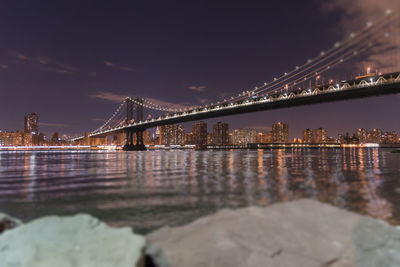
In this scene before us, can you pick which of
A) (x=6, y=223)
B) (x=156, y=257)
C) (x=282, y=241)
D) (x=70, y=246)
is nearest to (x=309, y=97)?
(x=282, y=241)

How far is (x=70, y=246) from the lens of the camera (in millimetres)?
3031

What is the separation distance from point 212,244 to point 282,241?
791 mm

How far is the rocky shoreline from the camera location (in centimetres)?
292

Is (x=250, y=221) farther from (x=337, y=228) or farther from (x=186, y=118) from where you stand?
(x=186, y=118)

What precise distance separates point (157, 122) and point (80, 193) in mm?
72421

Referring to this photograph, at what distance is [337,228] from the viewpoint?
3725mm

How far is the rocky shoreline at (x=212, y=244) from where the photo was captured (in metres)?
2.92

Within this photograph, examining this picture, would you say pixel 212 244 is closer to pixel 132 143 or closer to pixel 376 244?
pixel 376 244

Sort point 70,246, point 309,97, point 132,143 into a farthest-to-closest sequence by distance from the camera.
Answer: point 132,143 → point 309,97 → point 70,246

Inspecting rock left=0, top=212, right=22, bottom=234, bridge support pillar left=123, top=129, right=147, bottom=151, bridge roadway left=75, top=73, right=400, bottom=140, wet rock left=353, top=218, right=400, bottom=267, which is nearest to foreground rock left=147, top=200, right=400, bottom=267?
wet rock left=353, top=218, right=400, bottom=267

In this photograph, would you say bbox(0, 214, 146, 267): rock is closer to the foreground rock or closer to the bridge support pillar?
the foreground rock

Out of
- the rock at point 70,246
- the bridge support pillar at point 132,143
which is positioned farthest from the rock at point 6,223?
the bridge support pillar at point 132,143

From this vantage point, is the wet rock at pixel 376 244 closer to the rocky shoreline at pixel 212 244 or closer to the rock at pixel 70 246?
the rocky shoreline at pixel 212 244

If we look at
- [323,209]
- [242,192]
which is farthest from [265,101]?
[323,209]
